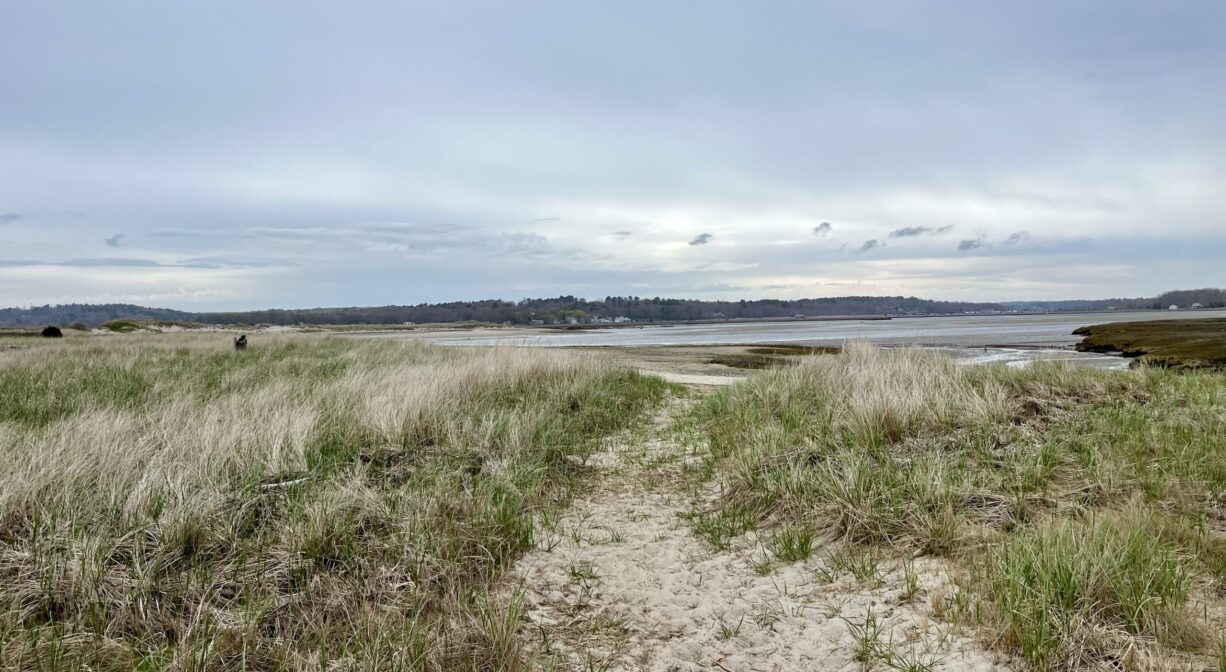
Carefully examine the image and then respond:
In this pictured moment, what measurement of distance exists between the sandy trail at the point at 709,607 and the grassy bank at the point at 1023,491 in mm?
211

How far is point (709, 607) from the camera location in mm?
3982

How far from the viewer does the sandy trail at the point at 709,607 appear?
11.0ft

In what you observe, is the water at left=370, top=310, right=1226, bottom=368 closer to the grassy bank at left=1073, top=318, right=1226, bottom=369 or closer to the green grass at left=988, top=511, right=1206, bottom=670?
the grassy bank at left=1073, top=318, right=1226, bottom=369

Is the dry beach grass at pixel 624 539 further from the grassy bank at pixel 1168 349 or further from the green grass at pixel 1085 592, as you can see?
the grassy bank at pixel 1168 349

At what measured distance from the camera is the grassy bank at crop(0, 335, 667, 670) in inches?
130

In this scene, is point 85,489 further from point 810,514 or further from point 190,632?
point 810,514

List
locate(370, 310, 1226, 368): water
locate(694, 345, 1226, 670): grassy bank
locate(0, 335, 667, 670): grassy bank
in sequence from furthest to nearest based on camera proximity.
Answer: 1. locate(370, 310, 1226, 368): water
2. locate(0, 335, 667, 670): grassy bank
3. locate(694, 345, 1226, 670): grassy bank

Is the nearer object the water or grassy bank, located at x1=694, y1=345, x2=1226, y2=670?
grassy bank, located at x1=694, y1=345, x2=1226, y2=670

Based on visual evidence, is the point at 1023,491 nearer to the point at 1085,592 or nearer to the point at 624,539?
the point at 1085,592

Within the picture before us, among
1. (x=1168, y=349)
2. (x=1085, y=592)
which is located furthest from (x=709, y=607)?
(x=1168, y=349)

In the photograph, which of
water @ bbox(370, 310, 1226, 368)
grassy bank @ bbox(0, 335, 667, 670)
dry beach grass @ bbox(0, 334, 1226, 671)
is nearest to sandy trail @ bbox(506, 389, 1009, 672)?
dry beach grass @ bbox(0, 334, 1226, 671)

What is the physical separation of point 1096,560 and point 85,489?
698 cm

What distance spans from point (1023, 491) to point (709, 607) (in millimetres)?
2867

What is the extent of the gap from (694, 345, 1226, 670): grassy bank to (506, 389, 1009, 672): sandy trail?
8.3 inches
